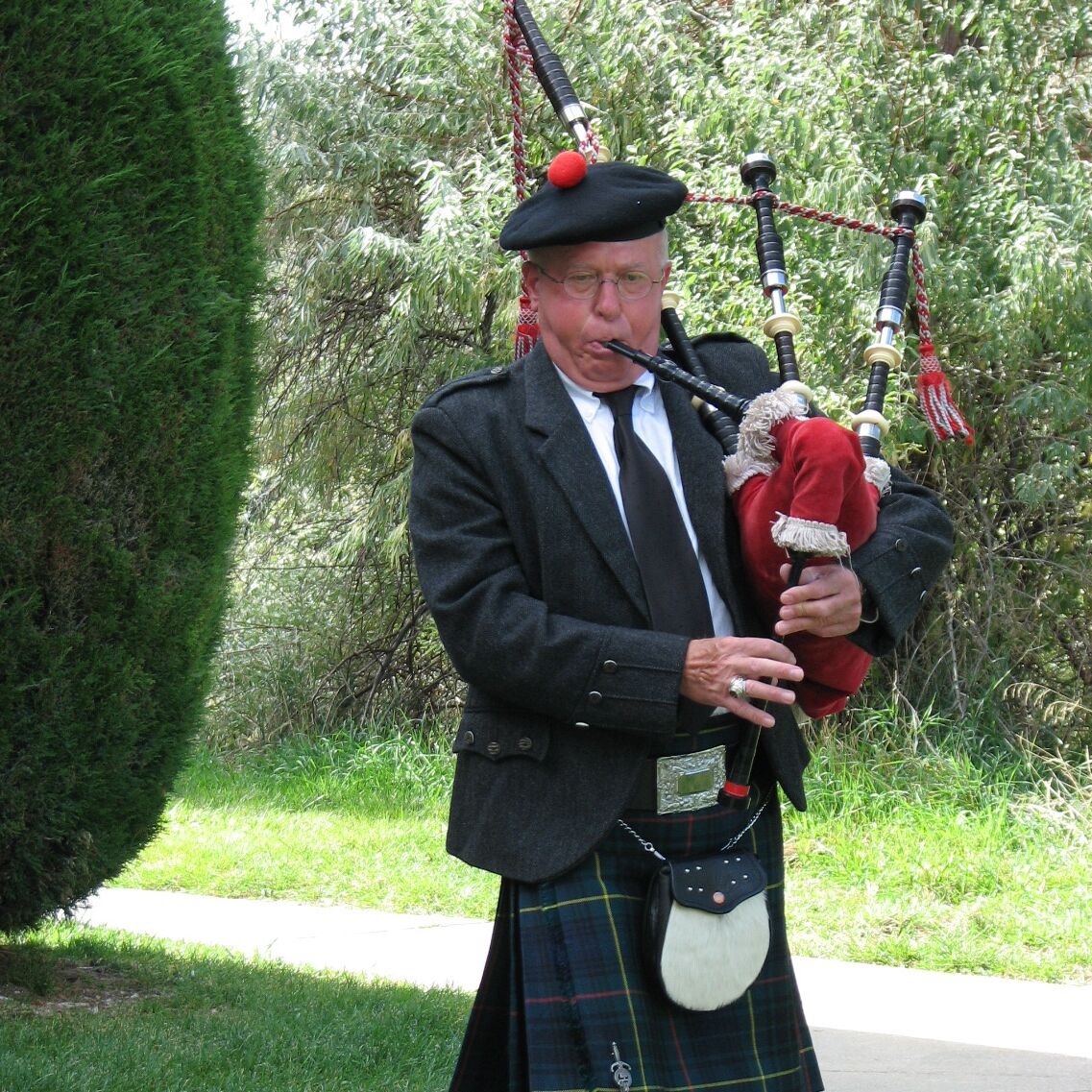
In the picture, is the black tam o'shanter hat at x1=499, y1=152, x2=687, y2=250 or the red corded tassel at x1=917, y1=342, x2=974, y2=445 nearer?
the black tam o'shanter hat at x1=499, y1=152, x2=687, y2=250

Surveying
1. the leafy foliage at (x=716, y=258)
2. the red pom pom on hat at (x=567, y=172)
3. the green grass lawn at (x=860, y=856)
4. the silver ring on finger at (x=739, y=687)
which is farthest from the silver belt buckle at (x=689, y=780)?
the leafy foliage at (x=716, y=258)

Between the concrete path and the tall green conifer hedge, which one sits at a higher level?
the tall green conifer hedge

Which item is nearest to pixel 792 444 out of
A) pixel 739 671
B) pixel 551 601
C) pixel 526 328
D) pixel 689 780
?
pixel 739 671

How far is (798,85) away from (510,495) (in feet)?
14.3

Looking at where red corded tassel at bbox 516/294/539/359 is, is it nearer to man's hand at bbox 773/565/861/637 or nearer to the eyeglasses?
the eyeglasses

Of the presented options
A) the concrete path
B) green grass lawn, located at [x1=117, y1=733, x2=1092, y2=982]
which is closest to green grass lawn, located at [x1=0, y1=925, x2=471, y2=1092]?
the concrete path

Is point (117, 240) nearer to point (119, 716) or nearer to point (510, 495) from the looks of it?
point (119, 716)

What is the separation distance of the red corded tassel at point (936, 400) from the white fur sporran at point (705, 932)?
1.04 metres

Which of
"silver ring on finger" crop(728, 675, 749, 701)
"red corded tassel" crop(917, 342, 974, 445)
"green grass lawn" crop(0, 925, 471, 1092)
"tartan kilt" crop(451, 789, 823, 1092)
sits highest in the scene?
"red corded tassel" crop(917, 342, 974, 445)

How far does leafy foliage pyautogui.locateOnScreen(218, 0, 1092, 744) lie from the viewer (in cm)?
659

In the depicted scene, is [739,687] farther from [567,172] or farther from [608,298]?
[567,172]

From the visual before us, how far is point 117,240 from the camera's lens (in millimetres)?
4070

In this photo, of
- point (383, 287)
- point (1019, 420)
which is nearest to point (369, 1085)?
point (1019, 420)

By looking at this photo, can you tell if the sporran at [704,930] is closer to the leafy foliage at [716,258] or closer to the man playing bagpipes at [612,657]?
the man playing bagpipes at [612,657]
